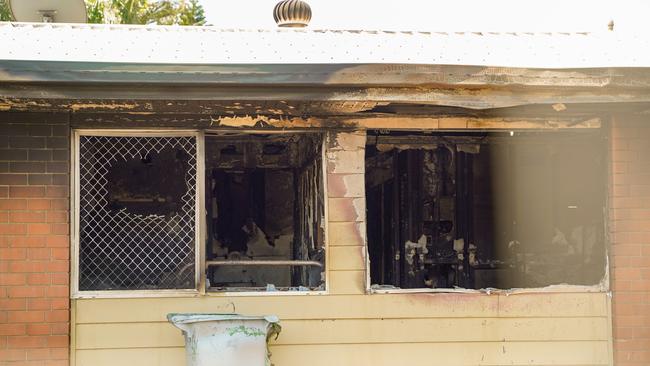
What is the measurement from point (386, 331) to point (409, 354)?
0.26 metres

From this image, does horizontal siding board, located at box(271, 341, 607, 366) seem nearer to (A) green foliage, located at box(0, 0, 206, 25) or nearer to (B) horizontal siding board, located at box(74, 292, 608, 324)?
(B) horizontal siding board, located at box(74, 292, 608, 324)

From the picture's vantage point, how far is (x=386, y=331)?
254 inches

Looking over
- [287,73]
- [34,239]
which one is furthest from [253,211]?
[287,73]

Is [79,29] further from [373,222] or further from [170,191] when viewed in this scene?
[373,222]

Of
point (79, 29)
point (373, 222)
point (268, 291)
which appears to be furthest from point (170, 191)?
point (268, 291)

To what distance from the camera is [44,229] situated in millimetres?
6211

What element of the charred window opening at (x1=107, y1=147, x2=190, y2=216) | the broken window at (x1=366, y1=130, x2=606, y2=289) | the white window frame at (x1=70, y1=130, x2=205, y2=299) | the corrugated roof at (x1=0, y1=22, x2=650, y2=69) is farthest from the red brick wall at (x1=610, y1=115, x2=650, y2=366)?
the charred window opening at (x1=107, y1=147, x2=190, y2=216)

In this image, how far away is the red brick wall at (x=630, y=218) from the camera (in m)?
6.53

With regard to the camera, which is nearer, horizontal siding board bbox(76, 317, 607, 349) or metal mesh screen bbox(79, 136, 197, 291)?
horizontal siding board bbox(76, 317, 607, 349)

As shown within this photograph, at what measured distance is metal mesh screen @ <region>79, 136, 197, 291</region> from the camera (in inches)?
266

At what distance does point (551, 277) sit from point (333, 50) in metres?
4.71

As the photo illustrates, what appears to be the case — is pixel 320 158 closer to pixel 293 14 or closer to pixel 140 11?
pixel 293 14

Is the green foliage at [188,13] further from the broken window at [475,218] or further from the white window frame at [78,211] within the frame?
the white window frame at [78,211]

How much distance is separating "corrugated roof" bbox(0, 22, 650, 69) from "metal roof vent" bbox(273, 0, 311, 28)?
2.02 ft
